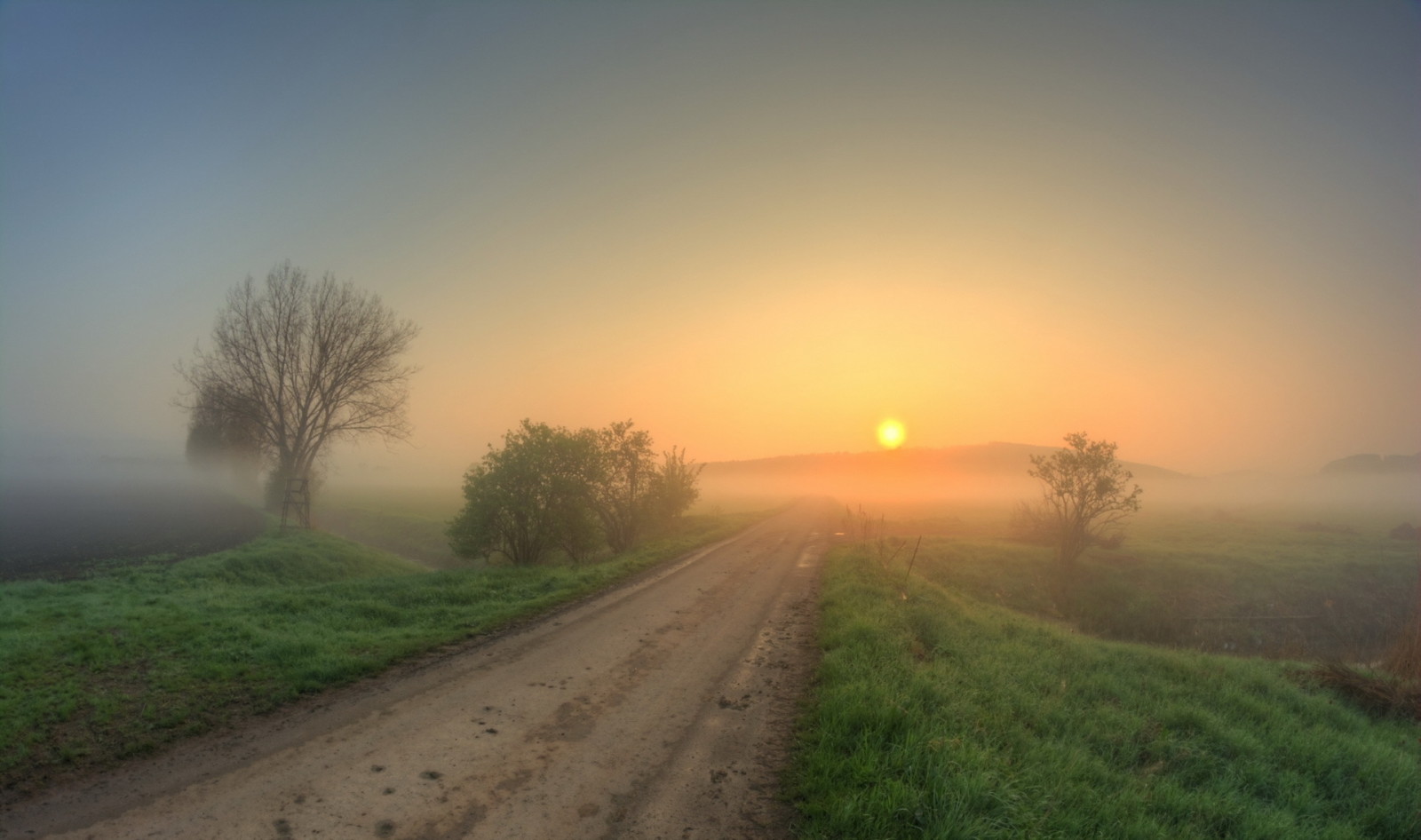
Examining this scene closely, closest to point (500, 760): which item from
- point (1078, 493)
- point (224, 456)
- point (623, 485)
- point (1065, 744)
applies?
point (1065, 744)

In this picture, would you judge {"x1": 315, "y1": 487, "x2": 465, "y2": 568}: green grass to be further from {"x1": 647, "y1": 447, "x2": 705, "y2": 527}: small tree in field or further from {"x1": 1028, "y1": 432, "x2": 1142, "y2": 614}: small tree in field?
{"x1": 1028, "y1": 432, "x2": 1142, "y2": 614}: small tree in field

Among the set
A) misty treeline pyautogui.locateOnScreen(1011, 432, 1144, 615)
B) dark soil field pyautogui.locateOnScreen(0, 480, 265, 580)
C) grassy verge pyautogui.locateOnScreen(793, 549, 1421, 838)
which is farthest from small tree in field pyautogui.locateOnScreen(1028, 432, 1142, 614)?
dark soil field pyautogui.locateOnScreen(0, 480, 265, 580)

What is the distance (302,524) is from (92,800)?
113ft

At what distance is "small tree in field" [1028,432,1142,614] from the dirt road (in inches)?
1242

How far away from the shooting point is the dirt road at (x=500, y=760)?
5543 mm

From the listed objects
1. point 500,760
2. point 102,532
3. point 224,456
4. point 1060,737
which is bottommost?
point 1060,737

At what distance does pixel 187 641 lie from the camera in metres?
10.5

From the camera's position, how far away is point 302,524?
113 feet

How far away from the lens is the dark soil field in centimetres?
2123

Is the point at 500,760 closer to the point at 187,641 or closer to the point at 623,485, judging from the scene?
the point at 187,641

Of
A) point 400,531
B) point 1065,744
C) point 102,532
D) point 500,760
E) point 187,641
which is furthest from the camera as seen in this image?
point 400,531

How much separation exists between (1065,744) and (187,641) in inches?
634

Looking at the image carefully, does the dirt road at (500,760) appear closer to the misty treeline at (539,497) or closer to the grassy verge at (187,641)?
the grassy verge at (187,641)

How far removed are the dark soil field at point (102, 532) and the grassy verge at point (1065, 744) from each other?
81.7ft
